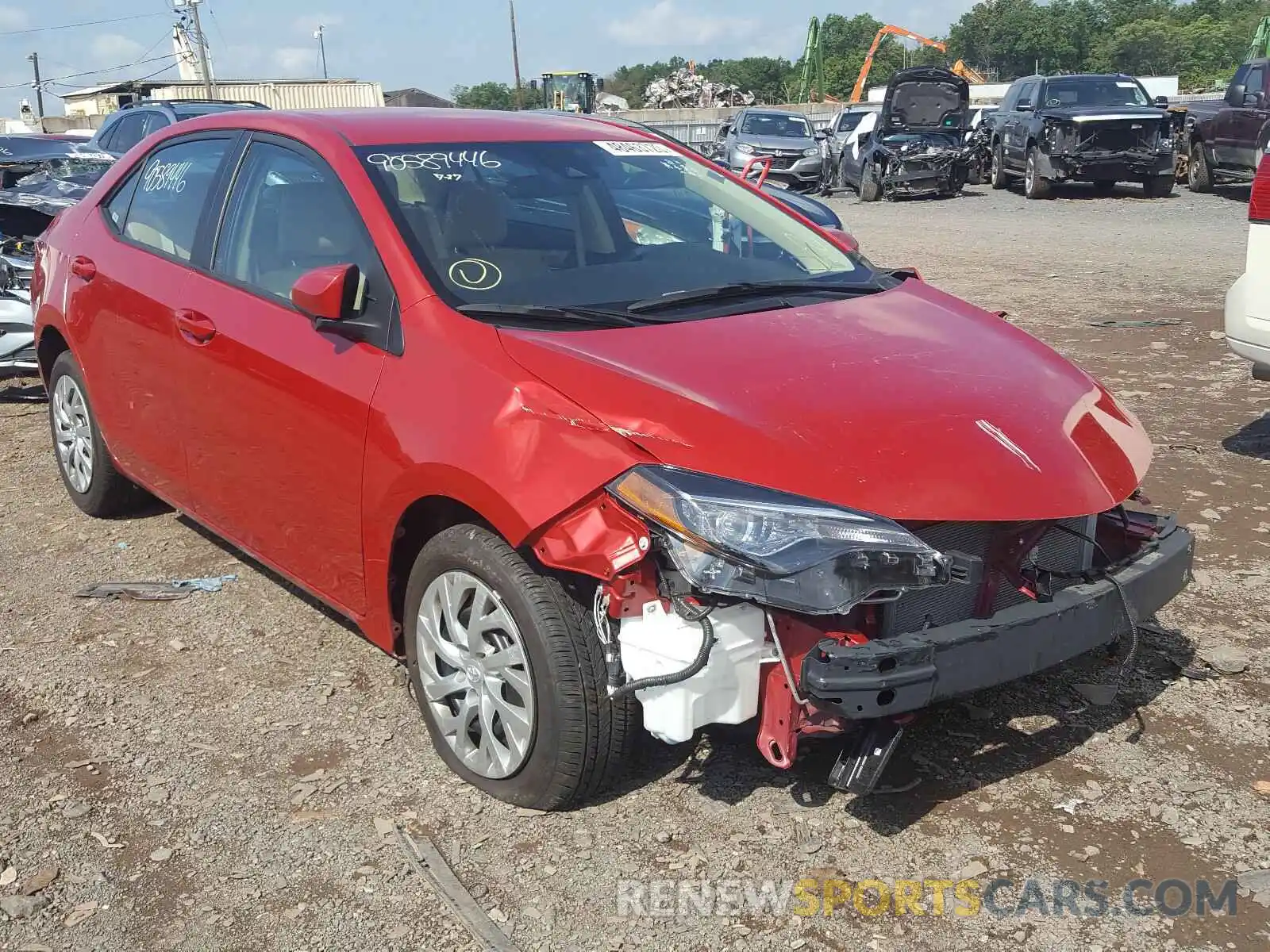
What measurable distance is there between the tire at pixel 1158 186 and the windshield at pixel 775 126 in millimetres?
7241

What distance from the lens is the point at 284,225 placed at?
3.85 m

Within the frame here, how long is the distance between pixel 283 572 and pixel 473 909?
160 cm

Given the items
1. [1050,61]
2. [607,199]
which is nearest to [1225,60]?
[1050,61]

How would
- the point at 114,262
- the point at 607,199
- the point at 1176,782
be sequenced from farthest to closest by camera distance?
the point at 114,262 < the point at 607,199 < the point at 1176,782

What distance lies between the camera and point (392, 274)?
→ 11.0ft

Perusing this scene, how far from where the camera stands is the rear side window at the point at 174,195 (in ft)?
14.1

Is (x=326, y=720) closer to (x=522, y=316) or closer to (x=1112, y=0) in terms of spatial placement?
(x=522, y=316)

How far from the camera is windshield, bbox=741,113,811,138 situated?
24.8 metres

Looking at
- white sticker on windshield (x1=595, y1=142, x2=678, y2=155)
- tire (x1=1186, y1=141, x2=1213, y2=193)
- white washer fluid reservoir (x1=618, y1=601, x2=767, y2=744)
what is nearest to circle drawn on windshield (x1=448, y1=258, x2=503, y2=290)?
white sticker on windshield (x1=595, y1=142, x2=678, y2=155)

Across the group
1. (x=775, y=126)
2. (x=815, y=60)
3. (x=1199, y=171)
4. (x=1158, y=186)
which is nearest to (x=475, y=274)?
(x=1158, y=186)

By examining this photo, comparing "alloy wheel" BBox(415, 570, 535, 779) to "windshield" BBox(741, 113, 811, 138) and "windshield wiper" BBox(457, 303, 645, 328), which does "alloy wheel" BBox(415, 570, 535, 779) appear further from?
"windshield" BBox(741, 113, 811, 138)

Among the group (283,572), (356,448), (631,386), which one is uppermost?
(631,386)

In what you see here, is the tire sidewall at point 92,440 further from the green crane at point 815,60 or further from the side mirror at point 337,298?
the green crane at point 815,60

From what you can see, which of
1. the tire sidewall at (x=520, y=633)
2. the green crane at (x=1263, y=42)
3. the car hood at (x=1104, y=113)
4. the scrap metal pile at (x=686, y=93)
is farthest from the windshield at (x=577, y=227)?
the scrap metal pile at (x=686, y=93)
